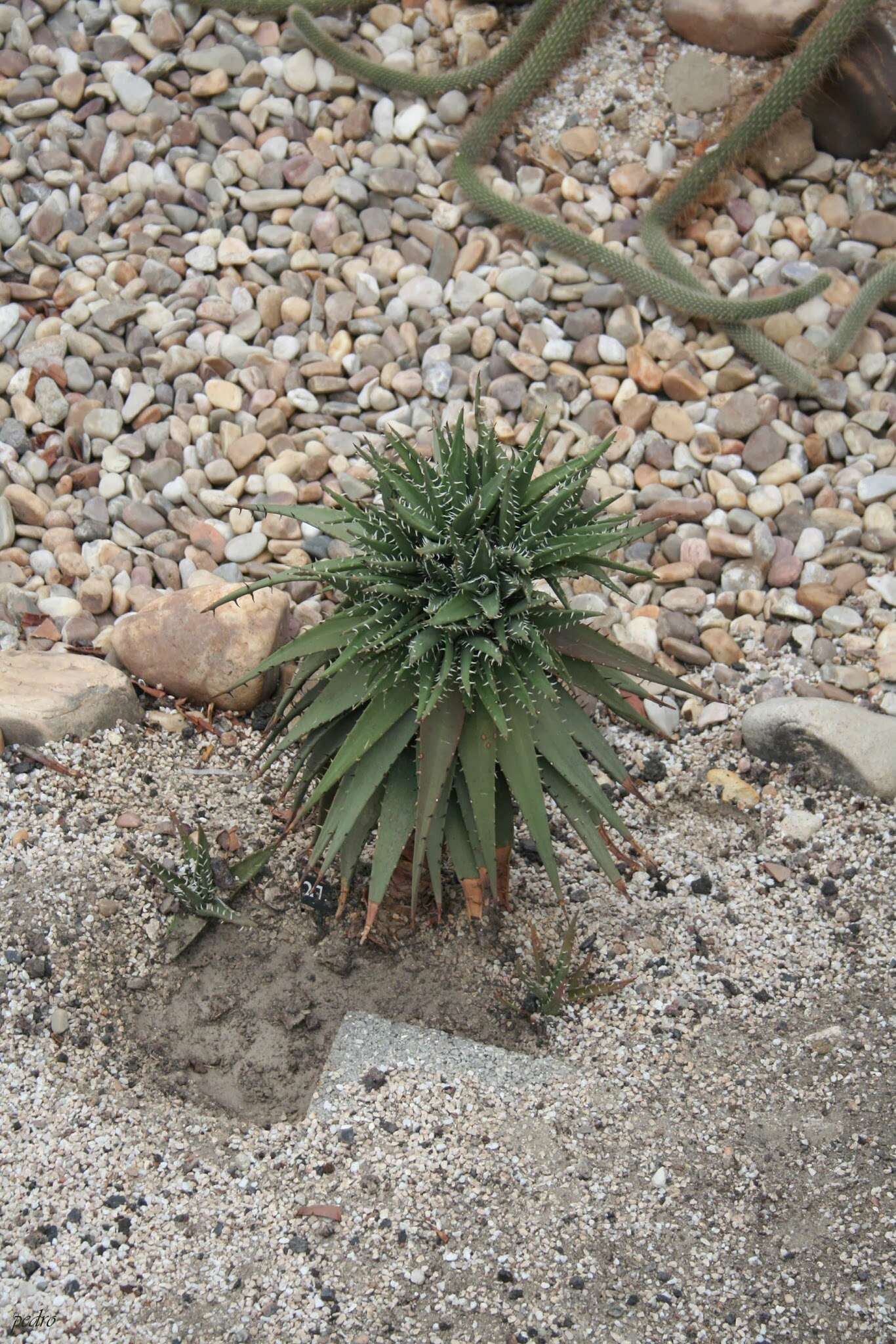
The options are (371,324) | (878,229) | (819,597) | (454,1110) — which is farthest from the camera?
(878,229)

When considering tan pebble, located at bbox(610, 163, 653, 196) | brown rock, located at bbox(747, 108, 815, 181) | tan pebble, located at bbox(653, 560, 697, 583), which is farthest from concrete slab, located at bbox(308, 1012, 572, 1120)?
brown rock, located at bbox(747, 108, 815, 181)

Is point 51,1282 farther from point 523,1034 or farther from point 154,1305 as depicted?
point 523,1034

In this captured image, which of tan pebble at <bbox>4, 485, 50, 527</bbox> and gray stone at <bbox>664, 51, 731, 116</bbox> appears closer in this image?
tan pebble at <bbox>4, 485, 50, 527</bbox>

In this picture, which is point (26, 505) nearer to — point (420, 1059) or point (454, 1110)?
point (420, 1059)

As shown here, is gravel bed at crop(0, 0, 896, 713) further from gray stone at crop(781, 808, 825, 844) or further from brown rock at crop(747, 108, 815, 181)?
gray stone at crop(781, 808, 825, 844)

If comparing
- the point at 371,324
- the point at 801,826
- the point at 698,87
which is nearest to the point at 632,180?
the point at 698,87
